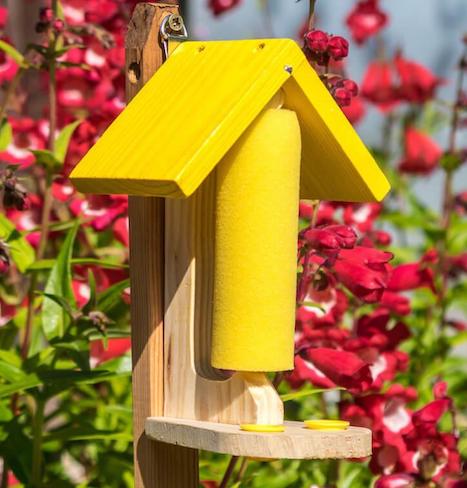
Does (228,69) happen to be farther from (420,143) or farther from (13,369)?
(420,143)

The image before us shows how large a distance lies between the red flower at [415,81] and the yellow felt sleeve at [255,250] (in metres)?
2.70

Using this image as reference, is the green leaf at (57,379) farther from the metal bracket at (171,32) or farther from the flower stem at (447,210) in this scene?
the flower stem at (447,210)

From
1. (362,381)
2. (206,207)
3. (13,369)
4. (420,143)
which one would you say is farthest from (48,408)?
(206,207)

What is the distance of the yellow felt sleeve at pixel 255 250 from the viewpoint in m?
1.65

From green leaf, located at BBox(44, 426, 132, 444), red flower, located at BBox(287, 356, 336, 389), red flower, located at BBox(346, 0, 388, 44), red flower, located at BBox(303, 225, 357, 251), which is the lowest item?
green leaf, located at BBox(44, 426, 132, 444)

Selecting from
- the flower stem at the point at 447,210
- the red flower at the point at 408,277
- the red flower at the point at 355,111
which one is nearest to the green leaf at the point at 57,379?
the red flower at the point at 408,277

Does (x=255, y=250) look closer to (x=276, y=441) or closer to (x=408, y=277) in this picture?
(x=276, y=441)

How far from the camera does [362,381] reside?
200cm

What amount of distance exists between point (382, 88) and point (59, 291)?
8.11 feet

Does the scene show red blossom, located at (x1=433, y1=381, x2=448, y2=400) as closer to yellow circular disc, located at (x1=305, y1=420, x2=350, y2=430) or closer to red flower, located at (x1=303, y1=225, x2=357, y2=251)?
red flower, located at (x1=303, y1=225, x2=357, y2=251)

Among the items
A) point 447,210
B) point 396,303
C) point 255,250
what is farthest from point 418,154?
point 255,250

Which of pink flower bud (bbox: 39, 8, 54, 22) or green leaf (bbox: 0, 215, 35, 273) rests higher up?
pink flower bud (bbox: 39, 8, 54, 22)

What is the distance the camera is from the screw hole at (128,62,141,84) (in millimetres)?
1780

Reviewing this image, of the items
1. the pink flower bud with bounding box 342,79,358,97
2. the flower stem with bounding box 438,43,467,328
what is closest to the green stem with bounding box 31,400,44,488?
the pink flower bud with bounding box 342,79,358,97
